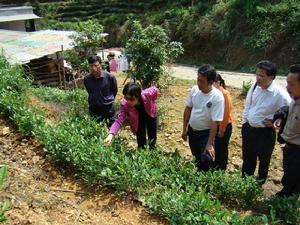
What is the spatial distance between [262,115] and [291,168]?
1.92 ft

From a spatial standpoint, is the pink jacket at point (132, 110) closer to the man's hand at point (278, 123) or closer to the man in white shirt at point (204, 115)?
the man in white shirt at point (204, 115)

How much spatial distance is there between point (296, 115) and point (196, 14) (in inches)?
673

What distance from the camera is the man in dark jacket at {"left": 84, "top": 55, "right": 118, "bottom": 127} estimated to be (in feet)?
15.9

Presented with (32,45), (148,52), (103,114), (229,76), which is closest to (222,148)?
(103,114)

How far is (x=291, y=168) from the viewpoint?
361cm

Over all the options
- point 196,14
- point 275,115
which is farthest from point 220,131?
point 196,14

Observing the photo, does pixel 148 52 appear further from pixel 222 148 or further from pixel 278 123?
pixel 278 123

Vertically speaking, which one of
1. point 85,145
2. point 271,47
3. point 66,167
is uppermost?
point 85,145

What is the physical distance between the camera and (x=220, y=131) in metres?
4.02

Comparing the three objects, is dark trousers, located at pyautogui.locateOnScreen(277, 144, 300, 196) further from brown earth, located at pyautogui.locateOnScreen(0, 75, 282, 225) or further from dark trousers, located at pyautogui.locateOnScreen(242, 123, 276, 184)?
brown earth, located at pyautogui.locateOnScreen(0, 75, 282, 225)

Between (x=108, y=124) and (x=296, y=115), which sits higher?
(x=296, y=115)

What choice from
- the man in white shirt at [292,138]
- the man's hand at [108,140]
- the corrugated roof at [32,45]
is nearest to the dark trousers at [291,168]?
the man in white shirt at [292,138]

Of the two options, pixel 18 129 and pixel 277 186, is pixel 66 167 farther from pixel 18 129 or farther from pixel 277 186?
pixel 277 186

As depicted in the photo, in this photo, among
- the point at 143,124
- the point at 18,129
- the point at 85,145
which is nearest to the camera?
the point at 85,145
